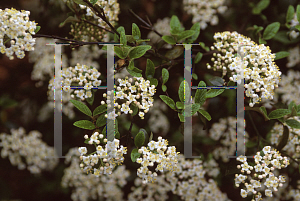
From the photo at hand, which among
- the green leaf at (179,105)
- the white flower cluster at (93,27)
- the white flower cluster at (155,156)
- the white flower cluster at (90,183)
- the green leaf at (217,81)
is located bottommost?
the white flower cluster at (90,183)

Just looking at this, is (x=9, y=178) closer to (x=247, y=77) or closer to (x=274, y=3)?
(x=247, y=77)

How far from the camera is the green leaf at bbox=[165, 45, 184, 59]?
41.1 inches

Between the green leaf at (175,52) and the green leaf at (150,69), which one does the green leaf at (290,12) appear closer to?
the green leaf at (175,52)

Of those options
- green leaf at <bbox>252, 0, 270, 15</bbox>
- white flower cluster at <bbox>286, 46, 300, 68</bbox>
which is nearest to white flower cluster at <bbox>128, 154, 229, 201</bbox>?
white flower cluster at <bbox>286, 46, 300, 68</bbox>

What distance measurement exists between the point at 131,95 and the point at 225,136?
0.86 metres

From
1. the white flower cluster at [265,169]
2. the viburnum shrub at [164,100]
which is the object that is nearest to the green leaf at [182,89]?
the viburnum shrub at [164,100]

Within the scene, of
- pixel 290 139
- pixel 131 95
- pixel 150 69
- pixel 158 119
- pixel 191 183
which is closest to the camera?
pixel 131 95

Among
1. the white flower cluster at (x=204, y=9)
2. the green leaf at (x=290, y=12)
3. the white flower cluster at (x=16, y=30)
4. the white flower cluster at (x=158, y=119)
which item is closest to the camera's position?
the white flower cluster at (x=16, y=30)

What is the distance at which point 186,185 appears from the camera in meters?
1.25

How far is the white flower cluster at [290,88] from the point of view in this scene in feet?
4.63

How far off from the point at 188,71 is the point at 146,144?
349 millimetres

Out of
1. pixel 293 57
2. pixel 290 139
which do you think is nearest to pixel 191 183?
pixel 290 139

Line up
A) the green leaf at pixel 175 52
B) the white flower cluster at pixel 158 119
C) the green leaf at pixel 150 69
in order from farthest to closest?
the white flower cluster at pixel 158 119
the green leaf at pixel 175 52
the green leaf at pixel 150 69

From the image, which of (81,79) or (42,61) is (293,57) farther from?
(42,61)
